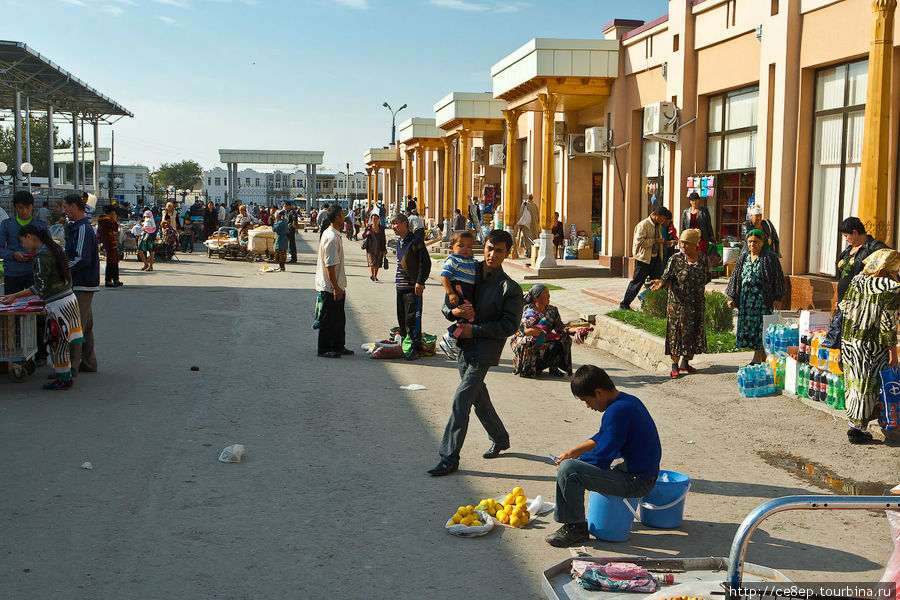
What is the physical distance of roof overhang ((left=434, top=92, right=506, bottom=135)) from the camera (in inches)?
1372

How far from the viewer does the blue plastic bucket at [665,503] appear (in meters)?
5.66

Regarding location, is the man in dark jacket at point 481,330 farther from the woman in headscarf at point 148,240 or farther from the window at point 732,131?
the woman in headscarf at point 148,240

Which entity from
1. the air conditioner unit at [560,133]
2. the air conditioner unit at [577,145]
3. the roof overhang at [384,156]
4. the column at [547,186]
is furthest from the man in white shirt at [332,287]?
the roof overhang at [384,156]

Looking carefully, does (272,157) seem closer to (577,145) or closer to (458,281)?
(577,145)

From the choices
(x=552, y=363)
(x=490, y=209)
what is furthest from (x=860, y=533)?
(x=490, y=209)

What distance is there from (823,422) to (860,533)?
3.03 meters

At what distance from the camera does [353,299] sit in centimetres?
1906

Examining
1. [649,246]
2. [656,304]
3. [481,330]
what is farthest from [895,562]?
[649,246]

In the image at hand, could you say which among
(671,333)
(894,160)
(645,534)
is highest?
(894,160)

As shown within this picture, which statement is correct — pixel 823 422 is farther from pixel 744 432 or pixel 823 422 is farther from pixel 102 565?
pixel 102 565

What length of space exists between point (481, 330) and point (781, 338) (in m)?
4.51

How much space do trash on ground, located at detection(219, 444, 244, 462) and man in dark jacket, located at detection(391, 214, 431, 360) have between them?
17.1 ft

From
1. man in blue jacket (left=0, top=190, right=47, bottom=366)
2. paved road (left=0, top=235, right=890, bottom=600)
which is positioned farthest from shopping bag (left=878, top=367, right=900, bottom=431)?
man in blue jacket (left=0, top=190, right=47, bottom=366)

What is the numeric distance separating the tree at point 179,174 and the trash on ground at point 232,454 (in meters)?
170
